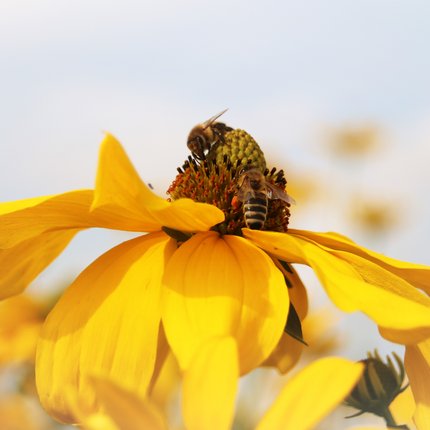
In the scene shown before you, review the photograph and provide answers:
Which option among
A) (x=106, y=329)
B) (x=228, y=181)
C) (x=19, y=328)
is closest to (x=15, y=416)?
(x=106, y=329)

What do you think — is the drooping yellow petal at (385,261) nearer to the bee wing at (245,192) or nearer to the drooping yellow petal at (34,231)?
the bee wing at (245,192)

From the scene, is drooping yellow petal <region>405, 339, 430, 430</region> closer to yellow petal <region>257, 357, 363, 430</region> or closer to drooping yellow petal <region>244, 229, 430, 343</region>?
drooping yellow petal <region>244, 229, 430, 343</region>

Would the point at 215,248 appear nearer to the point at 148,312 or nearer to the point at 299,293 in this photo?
the point at 148,312

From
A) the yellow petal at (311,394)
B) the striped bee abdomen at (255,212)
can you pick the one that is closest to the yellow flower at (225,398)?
the yellow petal at (311,394)

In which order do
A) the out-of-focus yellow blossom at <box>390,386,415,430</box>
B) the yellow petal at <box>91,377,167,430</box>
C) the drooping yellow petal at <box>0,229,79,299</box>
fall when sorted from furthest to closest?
the drooping yellow petal at <box>0,229,79,299</box>, the out-of-focus yellow blossom at <box>390,386,415,430</box>, the yellow petal at <box>91,377,167,430</box>

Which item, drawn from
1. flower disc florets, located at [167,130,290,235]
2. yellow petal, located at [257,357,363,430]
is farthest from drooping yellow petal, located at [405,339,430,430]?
yellow petal, located at [257,357,363,430]

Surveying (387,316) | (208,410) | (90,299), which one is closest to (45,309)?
(90,299)

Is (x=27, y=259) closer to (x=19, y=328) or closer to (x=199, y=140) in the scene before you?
(x=199, y=140)
